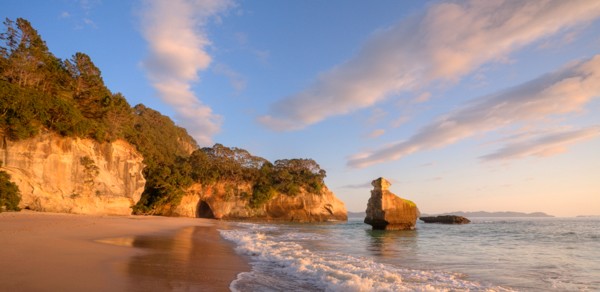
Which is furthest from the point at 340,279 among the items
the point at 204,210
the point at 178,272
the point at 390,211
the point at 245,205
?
the point at 204,210

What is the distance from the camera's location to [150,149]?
4459 cm

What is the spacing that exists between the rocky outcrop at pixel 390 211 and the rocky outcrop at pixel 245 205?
29.8 m

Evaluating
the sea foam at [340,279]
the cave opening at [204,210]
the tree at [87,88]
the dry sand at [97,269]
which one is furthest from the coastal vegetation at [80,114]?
the sea foam at [340,279]

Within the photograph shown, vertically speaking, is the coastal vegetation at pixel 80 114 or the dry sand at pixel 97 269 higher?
the coastal vegetation at pixel 80 114

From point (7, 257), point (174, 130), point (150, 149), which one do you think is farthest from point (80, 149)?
point (174, 130)

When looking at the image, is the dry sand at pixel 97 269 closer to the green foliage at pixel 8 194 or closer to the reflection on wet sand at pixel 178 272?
the reflection on wet sand at pixel 178 272

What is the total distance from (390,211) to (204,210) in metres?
40.2

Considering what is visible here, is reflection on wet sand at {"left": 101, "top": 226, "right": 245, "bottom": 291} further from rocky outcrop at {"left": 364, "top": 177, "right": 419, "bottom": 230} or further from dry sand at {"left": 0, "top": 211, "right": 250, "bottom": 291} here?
rocky outcrop at {"left": 364, "top": 177, "right": 419, "bottom": 230}

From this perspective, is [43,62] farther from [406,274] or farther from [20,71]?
[406,274]

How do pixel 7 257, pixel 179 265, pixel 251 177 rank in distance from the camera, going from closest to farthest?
1. pixel 7 257
2. pixel 179 265
3. pixel 251 177

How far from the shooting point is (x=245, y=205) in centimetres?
5781

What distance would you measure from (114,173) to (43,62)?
483 inches

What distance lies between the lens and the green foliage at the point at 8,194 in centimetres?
1988

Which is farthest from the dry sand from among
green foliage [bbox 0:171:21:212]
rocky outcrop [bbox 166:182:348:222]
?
rocky outcrop [bbox 166:182:348:222]
